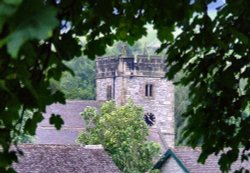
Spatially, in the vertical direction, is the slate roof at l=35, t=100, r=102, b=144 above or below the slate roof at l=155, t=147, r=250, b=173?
below

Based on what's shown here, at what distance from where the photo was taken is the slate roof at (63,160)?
75.7ft

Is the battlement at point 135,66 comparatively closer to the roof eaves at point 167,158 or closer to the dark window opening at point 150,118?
the dark window opening at point 150,118

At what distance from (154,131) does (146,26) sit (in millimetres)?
54824

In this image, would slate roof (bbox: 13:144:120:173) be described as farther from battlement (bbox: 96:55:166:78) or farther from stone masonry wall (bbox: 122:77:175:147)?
stone masonry wall (bbox: 122:77:175:147)

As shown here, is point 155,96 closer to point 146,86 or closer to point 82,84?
point 146,86

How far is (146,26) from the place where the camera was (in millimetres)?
5441

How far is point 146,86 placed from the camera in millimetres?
68000

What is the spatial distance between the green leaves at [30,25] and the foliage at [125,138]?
29.7m

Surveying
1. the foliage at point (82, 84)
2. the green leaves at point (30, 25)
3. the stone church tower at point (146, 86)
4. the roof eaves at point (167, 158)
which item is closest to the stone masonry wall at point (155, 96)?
the stone church tower at point (146, 86)

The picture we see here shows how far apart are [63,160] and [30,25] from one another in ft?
70.7

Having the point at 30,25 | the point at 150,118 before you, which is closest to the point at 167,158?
the point at 30,25

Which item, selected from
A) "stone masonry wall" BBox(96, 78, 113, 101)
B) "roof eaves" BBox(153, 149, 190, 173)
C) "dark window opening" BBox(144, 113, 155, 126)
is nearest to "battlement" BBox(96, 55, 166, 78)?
"stone masonry wall" BBox(96, 78, 113, 101)

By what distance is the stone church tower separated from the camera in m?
67.5

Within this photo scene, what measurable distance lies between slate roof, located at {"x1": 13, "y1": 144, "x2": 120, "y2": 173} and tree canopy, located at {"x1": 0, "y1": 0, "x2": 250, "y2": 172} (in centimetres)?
1685
